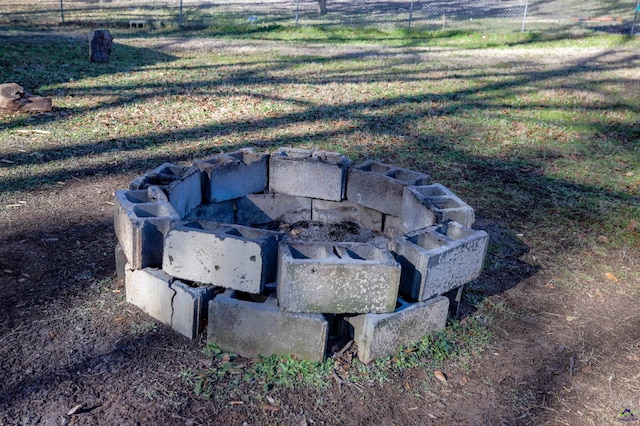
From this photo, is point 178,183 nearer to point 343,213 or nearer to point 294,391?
point 343,213

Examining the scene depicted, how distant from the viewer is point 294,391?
3.54m

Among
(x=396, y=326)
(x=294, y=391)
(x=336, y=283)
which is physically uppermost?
(x=336, y=283)

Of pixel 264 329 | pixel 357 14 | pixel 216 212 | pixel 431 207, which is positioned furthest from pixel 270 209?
pixel 357 14

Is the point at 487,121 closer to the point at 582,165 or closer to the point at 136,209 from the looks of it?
the point at 582,165

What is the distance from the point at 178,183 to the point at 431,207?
2.03 m

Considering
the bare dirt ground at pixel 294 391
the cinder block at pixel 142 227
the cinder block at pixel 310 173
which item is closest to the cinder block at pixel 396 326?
the bare dirt ground at pixel 294 391

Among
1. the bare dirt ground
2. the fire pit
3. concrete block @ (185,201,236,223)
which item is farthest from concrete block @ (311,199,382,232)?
the bare dirt ground

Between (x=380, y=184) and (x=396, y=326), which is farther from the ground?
(x=380, y=184)

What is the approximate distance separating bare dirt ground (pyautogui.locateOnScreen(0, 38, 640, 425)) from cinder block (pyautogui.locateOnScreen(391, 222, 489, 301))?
1.68 ft

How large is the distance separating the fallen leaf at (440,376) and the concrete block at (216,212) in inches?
101

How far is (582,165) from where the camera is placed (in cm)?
826

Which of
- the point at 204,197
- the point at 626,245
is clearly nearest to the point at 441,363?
the point at 204,197

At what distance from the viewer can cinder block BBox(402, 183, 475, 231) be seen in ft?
15.3

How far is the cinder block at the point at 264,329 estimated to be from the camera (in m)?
3.71
